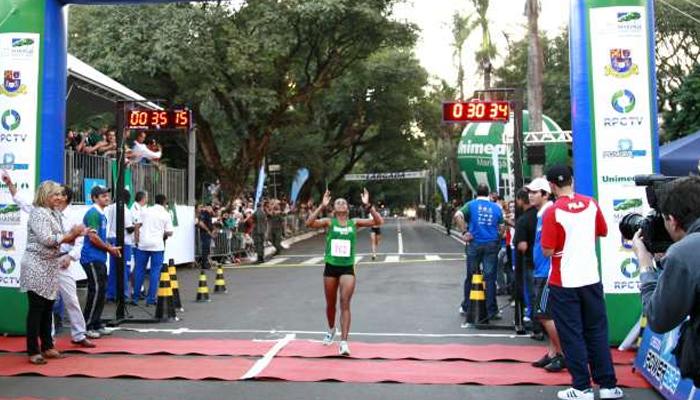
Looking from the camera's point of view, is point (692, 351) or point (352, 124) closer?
point (692, 351)

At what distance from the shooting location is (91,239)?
348 inches

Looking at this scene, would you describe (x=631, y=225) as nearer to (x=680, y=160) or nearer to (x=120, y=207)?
(x=120, y=207)

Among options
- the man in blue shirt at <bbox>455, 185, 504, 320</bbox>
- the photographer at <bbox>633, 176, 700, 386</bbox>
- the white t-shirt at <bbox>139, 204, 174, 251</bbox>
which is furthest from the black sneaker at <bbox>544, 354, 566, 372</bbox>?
the white t-shirt at <bbox>139, 204, 174, 251</bbox>

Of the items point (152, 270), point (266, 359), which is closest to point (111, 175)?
point (152, 270)

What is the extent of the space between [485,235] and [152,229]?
220 inches

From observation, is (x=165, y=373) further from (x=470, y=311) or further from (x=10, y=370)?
(x=470, y=311)

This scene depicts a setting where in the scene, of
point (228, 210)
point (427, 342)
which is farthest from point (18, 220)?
point (228, 210)

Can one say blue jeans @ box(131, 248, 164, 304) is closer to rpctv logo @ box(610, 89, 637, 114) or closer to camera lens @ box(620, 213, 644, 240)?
rpctv logo @ box(610, 89, 637, 114)

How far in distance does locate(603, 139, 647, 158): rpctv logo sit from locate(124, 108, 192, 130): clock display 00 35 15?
8.20 m

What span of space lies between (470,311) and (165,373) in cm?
486

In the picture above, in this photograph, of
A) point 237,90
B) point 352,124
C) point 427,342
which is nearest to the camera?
point 427,342

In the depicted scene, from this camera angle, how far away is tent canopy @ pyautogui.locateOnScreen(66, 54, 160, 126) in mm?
15078

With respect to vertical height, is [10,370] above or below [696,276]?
below

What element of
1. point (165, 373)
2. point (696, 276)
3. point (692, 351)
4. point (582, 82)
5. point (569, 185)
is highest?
point (582, 82)
